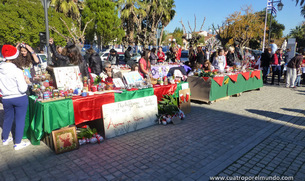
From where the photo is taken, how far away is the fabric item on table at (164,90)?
5803 millimetres

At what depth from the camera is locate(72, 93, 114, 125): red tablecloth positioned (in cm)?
432

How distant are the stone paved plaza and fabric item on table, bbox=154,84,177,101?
906 mm

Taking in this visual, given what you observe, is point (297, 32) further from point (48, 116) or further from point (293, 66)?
point (48, 116)

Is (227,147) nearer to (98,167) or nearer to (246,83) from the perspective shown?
(98,167)

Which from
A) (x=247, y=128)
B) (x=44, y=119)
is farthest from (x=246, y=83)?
(x=44, y=119)

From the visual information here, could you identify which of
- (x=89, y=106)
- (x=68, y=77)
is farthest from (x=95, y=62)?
(x=89, y=106)

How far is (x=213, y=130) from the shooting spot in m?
5.14

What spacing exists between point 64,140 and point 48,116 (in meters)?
0.53

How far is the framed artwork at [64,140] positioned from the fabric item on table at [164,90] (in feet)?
7.88

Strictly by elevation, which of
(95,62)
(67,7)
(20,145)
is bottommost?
(20,145)

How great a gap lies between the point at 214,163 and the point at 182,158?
0.53 meters

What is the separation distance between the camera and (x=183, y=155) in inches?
153

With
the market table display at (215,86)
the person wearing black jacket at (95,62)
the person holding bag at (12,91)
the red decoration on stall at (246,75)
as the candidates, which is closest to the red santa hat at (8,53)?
the person holding bag at (12,91)

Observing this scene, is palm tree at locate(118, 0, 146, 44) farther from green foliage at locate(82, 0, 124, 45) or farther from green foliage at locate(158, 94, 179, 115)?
green foliage at locate(158, 94, 179, 115)
